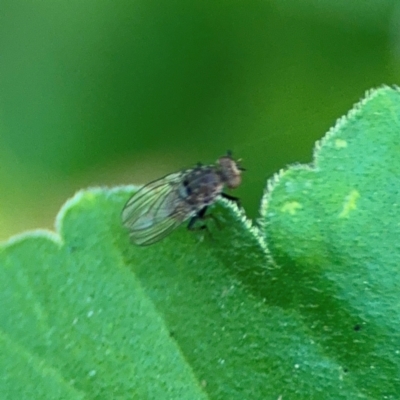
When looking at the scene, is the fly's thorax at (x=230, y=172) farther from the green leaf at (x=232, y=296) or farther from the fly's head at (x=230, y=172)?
the green leaf at (x=232, y=296)

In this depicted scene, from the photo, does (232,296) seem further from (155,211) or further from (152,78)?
(152,78)

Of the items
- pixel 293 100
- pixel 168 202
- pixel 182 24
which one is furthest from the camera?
pixel 182 24

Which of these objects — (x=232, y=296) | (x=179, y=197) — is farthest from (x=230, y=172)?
(x=232, y=296)

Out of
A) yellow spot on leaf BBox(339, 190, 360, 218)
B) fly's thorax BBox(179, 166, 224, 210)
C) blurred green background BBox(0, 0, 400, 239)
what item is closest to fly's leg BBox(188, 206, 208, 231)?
fly's thorax BBox(179, 166, 224, 210)

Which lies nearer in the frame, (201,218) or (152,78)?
(201,218)

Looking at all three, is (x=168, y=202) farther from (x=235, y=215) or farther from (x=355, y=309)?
(x=355, y=309)

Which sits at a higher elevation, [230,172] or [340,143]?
[340,143]

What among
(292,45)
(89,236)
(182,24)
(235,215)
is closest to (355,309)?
(235,215)
